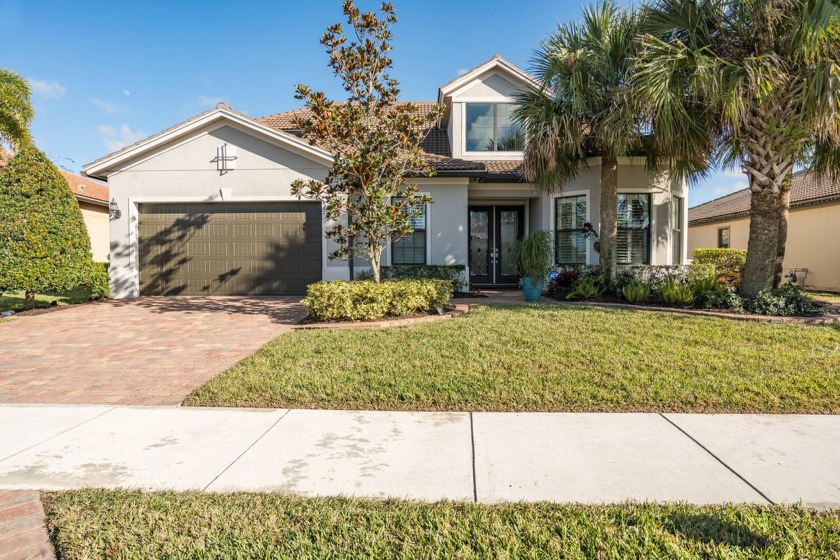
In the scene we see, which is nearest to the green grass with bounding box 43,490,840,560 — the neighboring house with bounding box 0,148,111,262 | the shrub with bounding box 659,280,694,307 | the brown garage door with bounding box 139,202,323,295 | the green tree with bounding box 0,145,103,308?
the shrub with bounding box 659,280,694,307

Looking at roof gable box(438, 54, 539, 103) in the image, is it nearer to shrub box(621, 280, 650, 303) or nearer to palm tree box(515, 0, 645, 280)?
palm tree box(515, 0, 645, 280)

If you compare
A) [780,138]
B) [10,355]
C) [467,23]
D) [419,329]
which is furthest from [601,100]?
[10,355]

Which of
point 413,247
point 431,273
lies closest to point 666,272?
point 431,273

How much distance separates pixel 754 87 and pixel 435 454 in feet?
26.8

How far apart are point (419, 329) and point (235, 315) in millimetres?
4337

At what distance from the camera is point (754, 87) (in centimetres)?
747

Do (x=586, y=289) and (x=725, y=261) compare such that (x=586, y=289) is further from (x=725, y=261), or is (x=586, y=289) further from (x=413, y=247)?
(x=725, y=261)

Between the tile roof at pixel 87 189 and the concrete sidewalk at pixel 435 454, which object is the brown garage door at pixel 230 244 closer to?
the concrete sidewalk at pixel 435 454

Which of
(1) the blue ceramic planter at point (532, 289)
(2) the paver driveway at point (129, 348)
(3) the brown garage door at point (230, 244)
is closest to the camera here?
(2) the paver driveway at point (129, 348)

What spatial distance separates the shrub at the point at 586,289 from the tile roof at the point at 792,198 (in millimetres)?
5021

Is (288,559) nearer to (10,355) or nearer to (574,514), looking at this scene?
(574,514)

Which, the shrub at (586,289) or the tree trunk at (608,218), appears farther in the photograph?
the tree trunk at (608,218)

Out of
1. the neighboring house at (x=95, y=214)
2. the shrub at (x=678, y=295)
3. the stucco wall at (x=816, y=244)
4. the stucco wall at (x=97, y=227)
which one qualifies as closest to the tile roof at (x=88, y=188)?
the neighboring house at (x=95, y=214)

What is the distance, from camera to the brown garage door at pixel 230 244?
12312 millimetres
